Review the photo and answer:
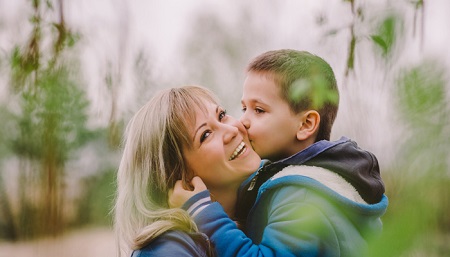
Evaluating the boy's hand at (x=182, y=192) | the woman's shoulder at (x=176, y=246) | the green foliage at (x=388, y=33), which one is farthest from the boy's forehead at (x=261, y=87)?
the green foliage at (x=388, y=33)

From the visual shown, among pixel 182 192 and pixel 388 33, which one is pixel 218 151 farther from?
pixel 388 33

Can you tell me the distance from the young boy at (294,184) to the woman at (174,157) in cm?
7

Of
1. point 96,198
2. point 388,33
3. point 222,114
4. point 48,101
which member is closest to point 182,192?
point 222,114

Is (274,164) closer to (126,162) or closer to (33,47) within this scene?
(126,162)

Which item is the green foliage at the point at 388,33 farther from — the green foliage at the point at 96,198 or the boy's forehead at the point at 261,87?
the green foliage at the point at 96,198

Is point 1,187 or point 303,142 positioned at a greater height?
point 303,142

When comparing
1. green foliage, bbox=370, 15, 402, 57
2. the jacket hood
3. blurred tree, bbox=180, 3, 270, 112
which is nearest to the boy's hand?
the jacket hood

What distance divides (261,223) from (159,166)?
31cm

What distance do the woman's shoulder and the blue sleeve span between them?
44mm

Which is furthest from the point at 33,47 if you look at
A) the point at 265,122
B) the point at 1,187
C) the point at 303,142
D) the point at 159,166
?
the point at 1,187

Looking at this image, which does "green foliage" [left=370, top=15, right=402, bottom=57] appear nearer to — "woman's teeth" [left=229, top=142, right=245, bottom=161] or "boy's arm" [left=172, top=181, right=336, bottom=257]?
"boy's arm" [left=172, top=181, right=336, bottom=257]

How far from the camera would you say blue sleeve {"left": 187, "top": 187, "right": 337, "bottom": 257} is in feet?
3.79

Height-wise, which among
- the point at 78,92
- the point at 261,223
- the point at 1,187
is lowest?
the point at 1,187

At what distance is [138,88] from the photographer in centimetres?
167
